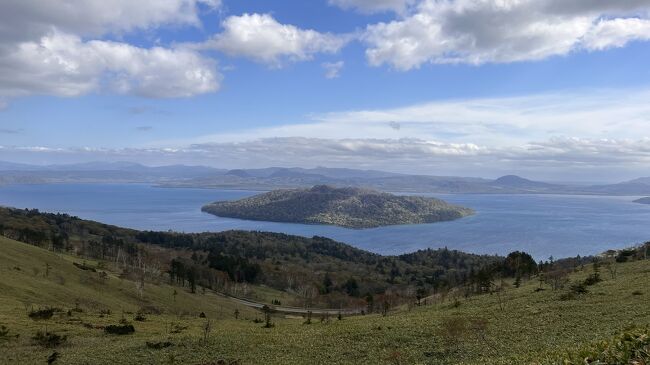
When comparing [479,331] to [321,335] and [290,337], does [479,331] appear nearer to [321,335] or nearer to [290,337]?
[321,335]

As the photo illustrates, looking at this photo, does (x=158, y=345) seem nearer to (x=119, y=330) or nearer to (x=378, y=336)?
(x=119, y=330)

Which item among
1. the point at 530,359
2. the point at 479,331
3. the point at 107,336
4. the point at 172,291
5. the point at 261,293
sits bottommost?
the point at 261,293

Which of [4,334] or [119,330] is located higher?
[4,334]

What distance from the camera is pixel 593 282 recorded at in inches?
3024

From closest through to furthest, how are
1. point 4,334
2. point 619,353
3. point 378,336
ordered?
point 619,353 → point 378,336 → point 4,334

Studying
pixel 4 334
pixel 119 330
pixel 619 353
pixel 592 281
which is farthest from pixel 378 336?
pixel 592 281

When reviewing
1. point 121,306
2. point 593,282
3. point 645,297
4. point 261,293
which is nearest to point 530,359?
point 645,297

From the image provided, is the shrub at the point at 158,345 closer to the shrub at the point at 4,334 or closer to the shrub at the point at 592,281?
the shrub at the point at 4,334

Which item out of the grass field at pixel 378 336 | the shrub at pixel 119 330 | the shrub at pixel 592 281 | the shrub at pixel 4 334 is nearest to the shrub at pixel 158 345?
the grass field at pixel 378 336

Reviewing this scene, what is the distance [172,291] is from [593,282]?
346 feet

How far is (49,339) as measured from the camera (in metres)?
51.4

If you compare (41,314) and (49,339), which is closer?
(49,339)

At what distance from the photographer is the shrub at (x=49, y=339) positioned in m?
50.9

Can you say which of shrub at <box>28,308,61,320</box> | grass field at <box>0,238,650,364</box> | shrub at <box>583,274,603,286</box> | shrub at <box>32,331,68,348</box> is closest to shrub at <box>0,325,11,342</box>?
grass field at <box>0,238,650,364</box>
